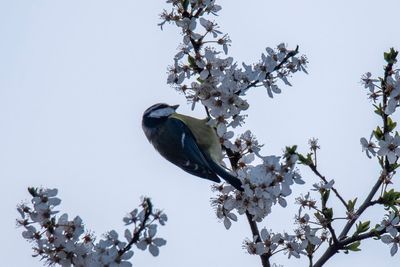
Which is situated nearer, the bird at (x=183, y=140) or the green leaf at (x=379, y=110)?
the green leaf at (x=379, y=110)

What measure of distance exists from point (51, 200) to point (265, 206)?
1589 mm

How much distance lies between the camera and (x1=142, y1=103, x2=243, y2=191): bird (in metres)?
8.02

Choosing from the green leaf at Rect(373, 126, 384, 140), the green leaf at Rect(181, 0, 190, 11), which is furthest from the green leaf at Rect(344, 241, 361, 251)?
the green leaf at Rect(181, 0, 190, 11)

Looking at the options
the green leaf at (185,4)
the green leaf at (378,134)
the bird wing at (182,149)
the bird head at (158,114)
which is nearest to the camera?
the green leaf at (378,134)

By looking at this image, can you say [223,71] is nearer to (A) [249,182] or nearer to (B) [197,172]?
(A) [249,182]

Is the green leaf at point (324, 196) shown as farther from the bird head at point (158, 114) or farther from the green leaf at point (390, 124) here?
the bird head at point (158, 114)

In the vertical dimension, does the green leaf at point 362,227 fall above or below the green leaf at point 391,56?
below

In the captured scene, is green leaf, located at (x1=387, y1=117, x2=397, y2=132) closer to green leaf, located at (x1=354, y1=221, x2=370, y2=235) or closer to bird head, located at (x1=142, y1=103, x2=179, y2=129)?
green leaf, located at (x1=354, y1=221, x2=370, y2=235)

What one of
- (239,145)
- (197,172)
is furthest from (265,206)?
(197,172)

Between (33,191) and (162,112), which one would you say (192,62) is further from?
(162,112)

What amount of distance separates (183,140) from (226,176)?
2.11 metres

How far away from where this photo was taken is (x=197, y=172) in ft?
27.5

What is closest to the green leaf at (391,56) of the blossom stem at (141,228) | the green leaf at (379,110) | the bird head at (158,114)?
the green leaf at (379,110)

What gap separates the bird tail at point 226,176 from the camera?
615cm
